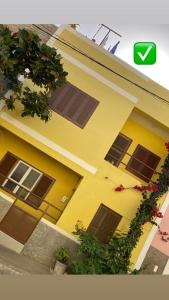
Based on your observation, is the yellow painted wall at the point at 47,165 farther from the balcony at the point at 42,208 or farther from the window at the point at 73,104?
the window at the point at 73,104

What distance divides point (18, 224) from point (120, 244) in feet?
10.9

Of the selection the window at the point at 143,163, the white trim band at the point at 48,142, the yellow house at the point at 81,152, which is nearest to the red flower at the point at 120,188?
the yellow house at the point at 81,152

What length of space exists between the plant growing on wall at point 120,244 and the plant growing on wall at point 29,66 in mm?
4131

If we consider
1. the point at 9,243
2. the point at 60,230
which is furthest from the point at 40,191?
the point at 9,243

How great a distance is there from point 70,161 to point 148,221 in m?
3.44

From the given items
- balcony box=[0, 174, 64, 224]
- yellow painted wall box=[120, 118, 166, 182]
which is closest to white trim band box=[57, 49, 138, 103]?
yellow painted wall box=[120, 118, 166, 182]

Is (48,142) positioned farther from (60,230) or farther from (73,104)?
(60,230)

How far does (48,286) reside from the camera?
117cm

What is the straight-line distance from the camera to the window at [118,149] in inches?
515

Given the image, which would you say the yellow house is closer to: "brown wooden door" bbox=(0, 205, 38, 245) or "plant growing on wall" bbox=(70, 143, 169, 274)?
"brown wooden door" bbox=(0, 205, 38, 245)

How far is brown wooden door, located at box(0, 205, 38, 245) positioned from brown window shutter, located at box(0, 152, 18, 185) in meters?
1.48

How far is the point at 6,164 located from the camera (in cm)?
1195

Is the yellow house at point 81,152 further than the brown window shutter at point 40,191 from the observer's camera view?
No

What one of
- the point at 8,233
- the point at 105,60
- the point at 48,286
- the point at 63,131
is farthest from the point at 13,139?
the point at 48,286
